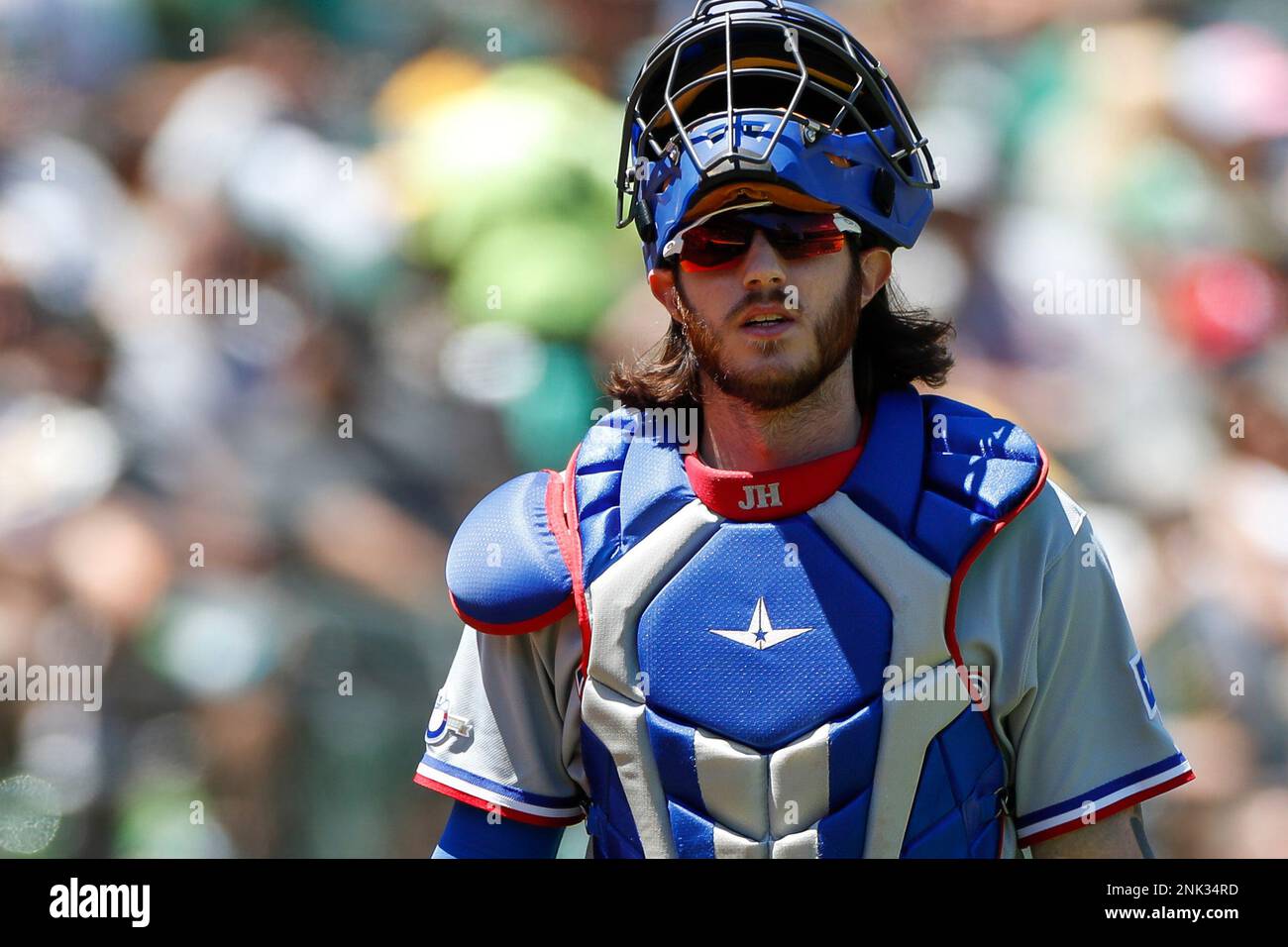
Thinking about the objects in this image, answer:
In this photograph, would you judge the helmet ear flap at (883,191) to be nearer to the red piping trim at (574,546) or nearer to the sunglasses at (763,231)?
the sunglasses at (763,231)

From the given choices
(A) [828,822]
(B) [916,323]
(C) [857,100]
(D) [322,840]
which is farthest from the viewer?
(D) [322,840]

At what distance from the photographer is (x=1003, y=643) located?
78.2 inches

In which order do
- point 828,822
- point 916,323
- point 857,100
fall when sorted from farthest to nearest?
point 916,323, point 857,100, point 828,822

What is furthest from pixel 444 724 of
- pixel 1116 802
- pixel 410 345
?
pixel 410 345

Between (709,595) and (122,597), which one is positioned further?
(122,597)

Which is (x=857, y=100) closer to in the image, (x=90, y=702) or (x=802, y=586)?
(x=802, y=586)

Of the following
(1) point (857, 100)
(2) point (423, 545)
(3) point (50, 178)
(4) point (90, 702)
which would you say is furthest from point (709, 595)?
(3) point (50, 178)

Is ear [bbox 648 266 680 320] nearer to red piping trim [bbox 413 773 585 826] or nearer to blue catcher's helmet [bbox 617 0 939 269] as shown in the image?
blue catcher's helmet [bbox 617 0 939 269]

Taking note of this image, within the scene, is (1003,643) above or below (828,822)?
above

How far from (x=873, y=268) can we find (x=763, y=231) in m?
0.24

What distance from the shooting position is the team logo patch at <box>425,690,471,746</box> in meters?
2.18

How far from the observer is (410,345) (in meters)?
3.41

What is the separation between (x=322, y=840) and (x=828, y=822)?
1.72m

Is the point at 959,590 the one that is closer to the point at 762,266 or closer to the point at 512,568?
the point at 762,266
